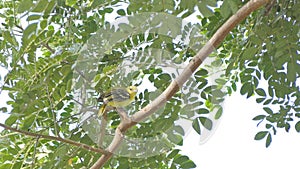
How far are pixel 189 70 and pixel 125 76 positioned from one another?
0.73ft

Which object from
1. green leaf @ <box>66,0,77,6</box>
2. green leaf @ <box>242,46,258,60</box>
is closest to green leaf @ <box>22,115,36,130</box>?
green leaf @ <box>66,0,77,6</box>

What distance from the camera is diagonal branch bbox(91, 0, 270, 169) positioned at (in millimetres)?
1006

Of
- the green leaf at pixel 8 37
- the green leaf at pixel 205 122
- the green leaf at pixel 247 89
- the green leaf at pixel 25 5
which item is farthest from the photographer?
the green leaf at pixel 247 89

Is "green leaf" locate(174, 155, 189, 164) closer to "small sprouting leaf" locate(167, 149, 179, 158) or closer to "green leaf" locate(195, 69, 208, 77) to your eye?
"small sprouting leaf" locate(167, 149, 179, 158)

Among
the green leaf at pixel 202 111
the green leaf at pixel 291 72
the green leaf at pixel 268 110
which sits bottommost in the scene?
the green leaf at pixel 202 111

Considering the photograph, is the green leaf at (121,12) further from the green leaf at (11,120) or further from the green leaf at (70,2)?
the green leaf at (11,120)

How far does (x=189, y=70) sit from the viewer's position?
1.06 meters

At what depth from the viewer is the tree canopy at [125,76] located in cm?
116

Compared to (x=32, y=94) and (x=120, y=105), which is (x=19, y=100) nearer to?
(x=32, y=94)

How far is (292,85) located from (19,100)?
0.76m

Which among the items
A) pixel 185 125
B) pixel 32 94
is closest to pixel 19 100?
pixel 32 94

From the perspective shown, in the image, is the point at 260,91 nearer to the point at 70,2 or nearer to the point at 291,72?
the point at 291,72

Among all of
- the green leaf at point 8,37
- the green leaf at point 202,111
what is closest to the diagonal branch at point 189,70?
the green leaf at point 202,111

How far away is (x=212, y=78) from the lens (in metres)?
1.39
